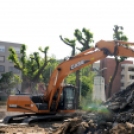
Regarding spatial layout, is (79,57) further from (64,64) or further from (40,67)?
(40,67)

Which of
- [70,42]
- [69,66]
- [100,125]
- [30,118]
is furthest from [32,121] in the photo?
[70,42]

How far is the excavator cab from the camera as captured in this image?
42.5ft

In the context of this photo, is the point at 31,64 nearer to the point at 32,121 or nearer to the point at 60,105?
→ the point at 60,105

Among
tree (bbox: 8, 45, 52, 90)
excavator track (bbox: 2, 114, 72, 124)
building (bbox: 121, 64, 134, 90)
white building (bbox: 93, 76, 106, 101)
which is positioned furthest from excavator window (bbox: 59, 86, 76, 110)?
building (bbox: 121, 64, 134, 90)

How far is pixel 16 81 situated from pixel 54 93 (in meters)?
24.2

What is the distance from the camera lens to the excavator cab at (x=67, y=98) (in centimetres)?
1297

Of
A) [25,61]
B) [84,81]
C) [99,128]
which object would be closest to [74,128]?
[99,128]

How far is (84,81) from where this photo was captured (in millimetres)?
35594

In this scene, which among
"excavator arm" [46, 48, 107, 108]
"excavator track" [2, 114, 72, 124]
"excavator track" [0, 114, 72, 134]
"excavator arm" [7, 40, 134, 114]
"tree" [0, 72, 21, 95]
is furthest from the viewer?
"tree" [0, 72, 21, 95]

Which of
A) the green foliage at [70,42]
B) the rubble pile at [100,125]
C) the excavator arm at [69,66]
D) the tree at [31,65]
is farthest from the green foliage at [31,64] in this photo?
the rubble pile at [100,125]

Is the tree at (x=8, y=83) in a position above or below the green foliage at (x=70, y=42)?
below

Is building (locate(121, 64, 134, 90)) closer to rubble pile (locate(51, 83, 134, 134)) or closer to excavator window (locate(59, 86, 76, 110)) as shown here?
excavator window (locate(59, 86, 76, 110))

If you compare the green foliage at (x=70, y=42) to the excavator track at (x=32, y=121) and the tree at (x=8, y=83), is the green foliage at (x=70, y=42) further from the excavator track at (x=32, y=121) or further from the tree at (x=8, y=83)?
the tree at (x=8, y=83)

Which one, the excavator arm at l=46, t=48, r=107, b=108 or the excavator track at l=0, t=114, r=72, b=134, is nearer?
the excavator track at l=0, t=114, r=72, b=134
